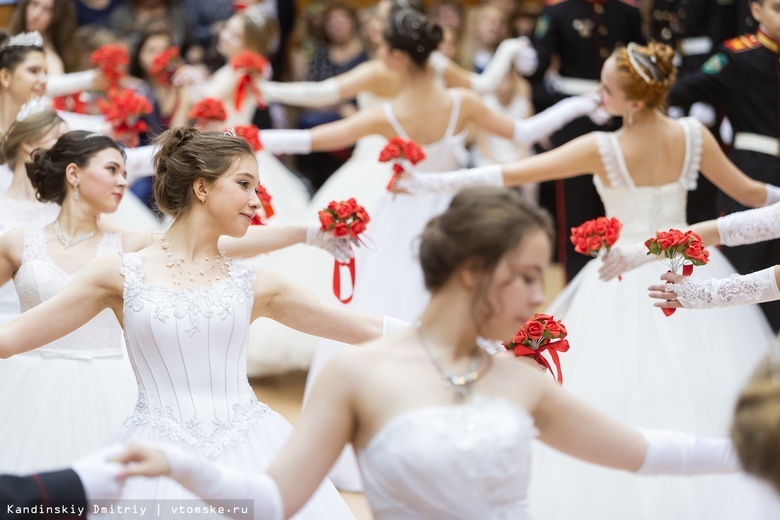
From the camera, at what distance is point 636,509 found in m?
3.37

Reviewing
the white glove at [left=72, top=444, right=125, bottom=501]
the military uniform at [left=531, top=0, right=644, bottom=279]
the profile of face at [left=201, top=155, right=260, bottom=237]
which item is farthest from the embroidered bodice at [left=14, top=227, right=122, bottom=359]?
the military uniform at [left=531, top=0, right=644, bottom=279]

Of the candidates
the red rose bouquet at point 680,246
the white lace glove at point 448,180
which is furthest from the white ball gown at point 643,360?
the red rose bouquet at point 680,246

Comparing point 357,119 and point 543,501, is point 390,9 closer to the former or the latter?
point 357,119

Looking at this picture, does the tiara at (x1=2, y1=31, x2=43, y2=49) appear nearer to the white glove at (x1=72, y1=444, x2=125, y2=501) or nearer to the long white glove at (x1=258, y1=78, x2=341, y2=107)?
the long white glove at (x1=258, y1=78, x2=341, y2=107)

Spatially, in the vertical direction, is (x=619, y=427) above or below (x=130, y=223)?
above

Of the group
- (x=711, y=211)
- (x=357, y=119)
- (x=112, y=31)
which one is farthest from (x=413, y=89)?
(x=112, y=31)

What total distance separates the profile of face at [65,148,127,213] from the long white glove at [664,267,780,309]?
63.2 inches

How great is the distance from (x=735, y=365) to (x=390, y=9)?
2464 millimetres

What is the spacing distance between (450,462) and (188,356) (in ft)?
2.89

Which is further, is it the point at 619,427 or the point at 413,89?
the point at 413,89

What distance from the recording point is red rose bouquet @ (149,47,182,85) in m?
6.11

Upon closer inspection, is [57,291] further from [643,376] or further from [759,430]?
[759,430]

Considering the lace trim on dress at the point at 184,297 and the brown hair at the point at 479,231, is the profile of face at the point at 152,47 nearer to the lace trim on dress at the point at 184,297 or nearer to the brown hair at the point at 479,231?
the lace trim on dress at the point at 184,297

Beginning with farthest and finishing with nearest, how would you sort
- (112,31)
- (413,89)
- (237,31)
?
(112,31), (237,31), (413,89)
